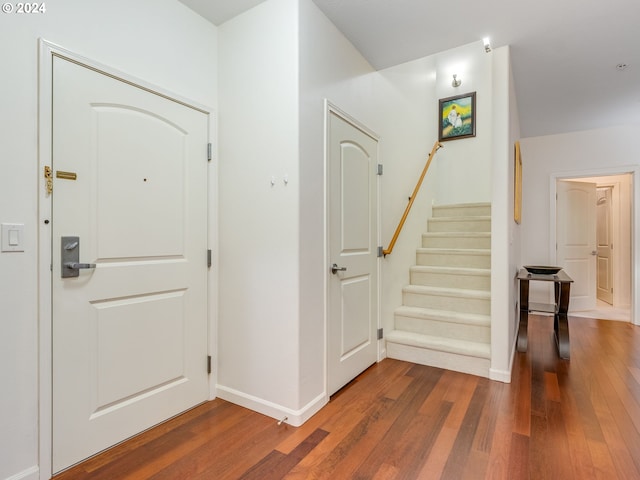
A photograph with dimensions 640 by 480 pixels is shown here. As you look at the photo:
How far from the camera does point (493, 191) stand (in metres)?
2.70

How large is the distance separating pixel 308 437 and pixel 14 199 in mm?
1819

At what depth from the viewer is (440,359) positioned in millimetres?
2902

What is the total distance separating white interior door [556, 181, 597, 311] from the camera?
201 inches

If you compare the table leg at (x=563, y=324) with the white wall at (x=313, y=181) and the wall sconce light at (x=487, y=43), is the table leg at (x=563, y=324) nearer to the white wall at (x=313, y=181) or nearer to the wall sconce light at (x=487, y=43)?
the wall sconce light at (x=487, y=43)

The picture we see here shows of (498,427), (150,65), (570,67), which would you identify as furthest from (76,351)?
(570,67)

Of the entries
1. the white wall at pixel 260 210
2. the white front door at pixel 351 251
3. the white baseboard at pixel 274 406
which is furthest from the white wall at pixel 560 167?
the white wall at pixel 260 210

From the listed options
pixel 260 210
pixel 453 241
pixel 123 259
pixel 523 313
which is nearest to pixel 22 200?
pixel 123 259

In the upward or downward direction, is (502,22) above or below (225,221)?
above

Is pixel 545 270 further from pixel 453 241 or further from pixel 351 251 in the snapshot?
pixel 351 251

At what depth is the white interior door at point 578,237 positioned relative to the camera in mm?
5102

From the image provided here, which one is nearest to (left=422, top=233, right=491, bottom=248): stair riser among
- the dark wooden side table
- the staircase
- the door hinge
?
the staircase

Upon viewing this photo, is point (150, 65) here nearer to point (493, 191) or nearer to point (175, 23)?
point (175, 23)

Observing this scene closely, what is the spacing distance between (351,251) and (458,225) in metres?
2.13

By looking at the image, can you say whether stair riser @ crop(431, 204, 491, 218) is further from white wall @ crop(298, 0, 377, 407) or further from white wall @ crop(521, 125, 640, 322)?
white wall @ crop(298, 0, 377, 407)
